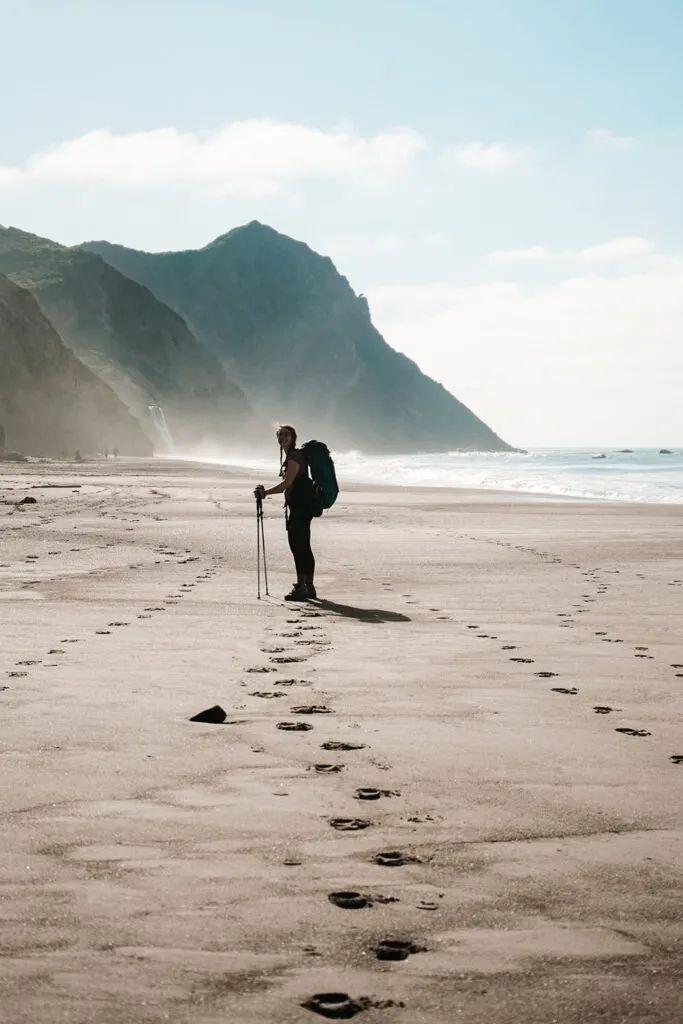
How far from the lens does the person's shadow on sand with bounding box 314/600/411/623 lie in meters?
9.68

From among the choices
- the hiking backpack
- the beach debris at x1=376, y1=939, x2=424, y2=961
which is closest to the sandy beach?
the beach debris at x1=376, y1=939, x2=424, y2=961

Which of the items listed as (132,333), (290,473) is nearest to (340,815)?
(290,473)

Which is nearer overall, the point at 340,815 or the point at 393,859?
the point at 393,859

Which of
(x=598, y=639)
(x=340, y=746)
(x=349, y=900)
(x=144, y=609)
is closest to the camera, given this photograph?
(x=349, y=900)

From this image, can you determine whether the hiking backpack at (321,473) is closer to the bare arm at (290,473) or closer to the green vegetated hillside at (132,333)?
the bare arm at (290,473)

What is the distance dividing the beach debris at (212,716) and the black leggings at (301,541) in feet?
18.8

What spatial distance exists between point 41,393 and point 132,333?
313 feet

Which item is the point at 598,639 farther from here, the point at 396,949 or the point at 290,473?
the point at 396,949

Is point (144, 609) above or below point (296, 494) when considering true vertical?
below

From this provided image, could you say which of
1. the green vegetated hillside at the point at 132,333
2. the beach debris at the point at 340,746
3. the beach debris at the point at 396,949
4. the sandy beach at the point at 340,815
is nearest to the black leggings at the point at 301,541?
the sandy beach at the point at 340,815

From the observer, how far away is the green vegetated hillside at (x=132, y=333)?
6939 inches

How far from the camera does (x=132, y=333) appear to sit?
184375 mm

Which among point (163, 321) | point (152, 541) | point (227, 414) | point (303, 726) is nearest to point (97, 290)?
point (163, 321)

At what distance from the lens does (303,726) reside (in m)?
5.43
